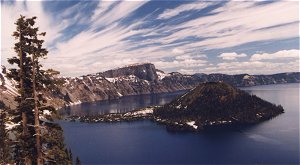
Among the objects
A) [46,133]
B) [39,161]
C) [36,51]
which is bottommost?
[39,161]

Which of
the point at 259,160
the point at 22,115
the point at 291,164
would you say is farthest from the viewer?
the point at 259,160

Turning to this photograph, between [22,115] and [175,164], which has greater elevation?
[22,115]

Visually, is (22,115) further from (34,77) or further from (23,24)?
(23,24)

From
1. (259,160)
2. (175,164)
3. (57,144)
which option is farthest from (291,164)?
(57,144)

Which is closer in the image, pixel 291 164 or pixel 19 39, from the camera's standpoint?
pixel 19 39

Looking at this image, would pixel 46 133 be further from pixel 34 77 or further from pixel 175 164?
pixel 175 164

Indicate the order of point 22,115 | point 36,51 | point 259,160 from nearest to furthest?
point 36,51 < point 22,115 < point 259,160
